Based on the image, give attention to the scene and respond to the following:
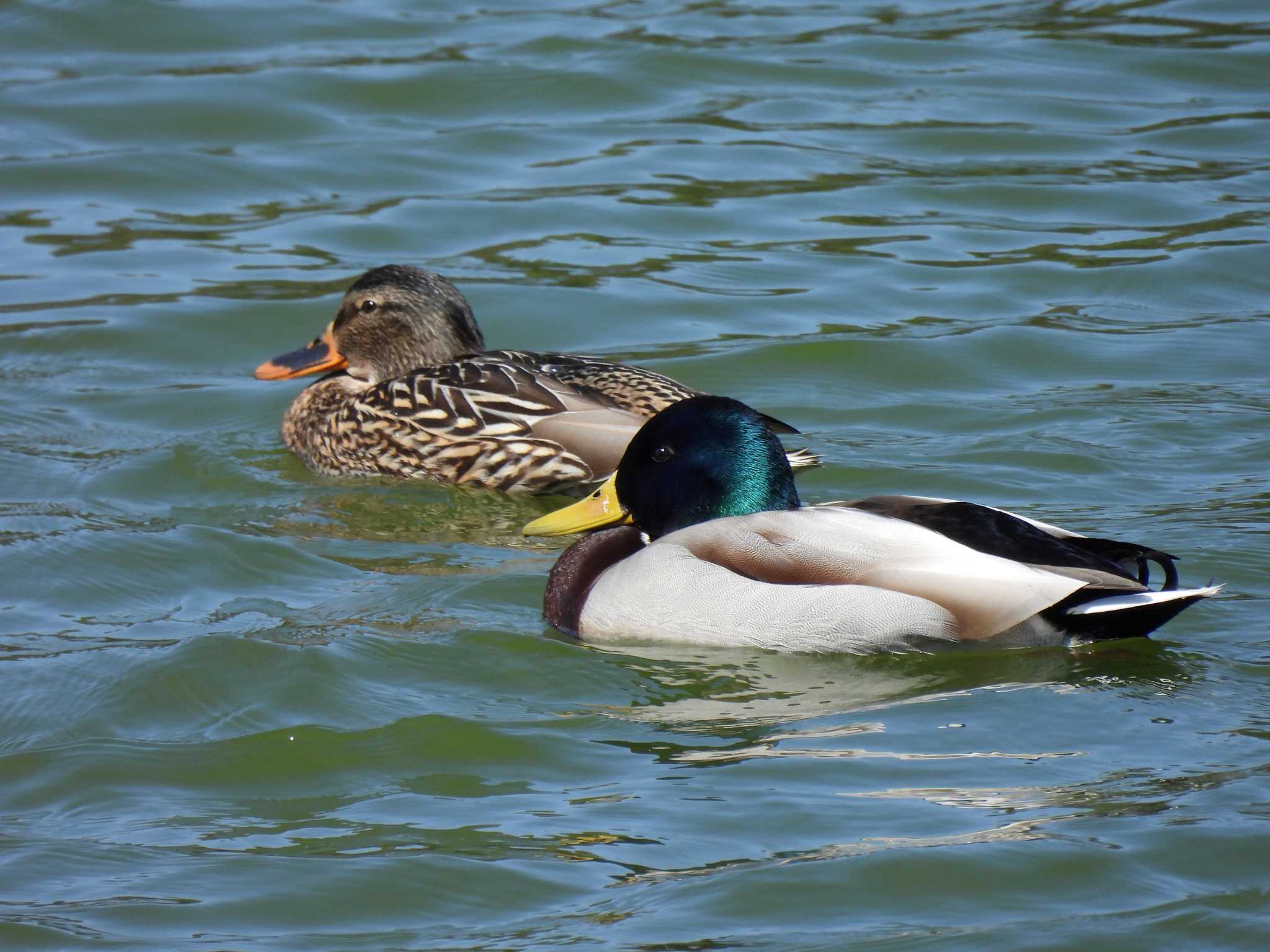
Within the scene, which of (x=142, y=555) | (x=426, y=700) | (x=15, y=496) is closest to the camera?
(x=426, y=700)

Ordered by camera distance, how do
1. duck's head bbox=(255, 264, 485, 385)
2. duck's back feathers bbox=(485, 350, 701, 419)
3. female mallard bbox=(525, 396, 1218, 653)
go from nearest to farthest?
1. female mallard bbox=(525, 396, 1218, 653)
2. duck's back feathers bbox=(485, 350, 701, 419)
3. duck's head bbox=(255, 264, 485, 385)

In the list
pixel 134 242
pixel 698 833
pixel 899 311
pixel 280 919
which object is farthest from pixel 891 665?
pixel 134 242

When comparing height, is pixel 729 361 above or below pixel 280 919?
above

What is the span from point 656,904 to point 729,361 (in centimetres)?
568

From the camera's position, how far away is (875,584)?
241 inches

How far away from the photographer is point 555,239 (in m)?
12.0

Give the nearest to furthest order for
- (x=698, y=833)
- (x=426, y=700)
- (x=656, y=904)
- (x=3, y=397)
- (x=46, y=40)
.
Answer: (x=656, y=904)
(x=698, y=833)
(x=426, y=700)
(x=3, y=397)
(x=46, y=40)

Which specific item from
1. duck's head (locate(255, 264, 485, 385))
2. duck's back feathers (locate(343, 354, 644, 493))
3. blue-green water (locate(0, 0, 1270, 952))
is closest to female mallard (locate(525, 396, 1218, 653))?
blue-green water (locate(0, 0, 1270, 952))

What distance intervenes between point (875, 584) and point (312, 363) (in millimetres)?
4224

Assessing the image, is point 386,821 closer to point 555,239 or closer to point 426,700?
point 426,700

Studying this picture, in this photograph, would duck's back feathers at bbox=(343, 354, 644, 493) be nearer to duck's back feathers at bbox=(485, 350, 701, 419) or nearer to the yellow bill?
duck's back feathers at bbox=(485, 350, 701, 419)

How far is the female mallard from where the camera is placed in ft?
19.7

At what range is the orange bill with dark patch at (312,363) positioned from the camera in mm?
9445

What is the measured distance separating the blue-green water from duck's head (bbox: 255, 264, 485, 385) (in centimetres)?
69
